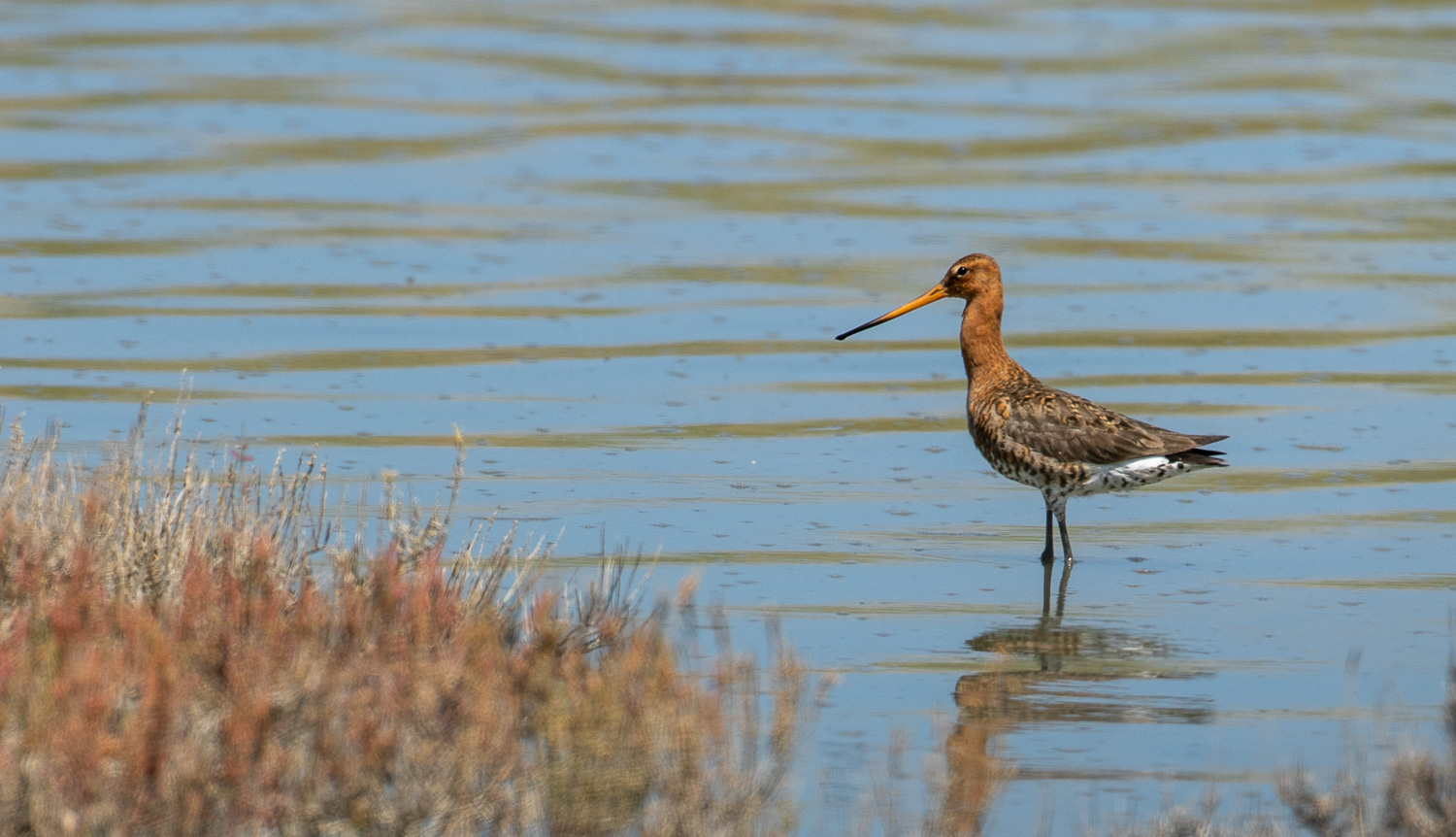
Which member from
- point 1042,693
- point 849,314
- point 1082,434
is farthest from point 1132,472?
point 849,314

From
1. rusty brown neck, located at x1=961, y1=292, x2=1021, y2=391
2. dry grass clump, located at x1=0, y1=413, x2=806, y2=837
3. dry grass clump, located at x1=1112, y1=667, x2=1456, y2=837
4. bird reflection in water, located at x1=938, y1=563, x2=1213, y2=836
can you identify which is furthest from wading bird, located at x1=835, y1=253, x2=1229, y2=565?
dry grass clump, located at x1=0, y1=413, x2=806, y2=837

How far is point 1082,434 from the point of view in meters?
10.3

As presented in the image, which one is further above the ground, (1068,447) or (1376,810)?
(1068,447)

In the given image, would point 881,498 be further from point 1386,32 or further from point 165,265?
point 1386,32

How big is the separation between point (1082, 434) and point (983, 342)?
1.17 meters

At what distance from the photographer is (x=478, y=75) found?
30.1 meters

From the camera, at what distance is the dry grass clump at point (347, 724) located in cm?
503

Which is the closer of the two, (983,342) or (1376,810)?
(1376,810)

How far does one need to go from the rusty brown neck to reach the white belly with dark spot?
3.30 ft

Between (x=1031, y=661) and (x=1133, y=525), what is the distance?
314 centimetres

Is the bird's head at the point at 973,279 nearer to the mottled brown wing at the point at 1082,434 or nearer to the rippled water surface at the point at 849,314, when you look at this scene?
the mottled brown wing at the point at 1082,434

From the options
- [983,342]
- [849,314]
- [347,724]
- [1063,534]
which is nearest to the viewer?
[347,724]

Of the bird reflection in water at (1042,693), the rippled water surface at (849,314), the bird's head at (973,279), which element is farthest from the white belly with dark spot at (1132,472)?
the bird's head at (973,279)

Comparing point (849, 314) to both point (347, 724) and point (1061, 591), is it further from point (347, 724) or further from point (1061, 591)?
point (347, 724)
